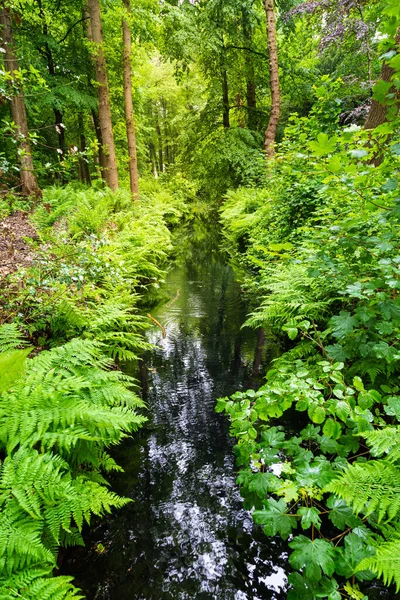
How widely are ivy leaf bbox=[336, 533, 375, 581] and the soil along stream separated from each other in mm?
619

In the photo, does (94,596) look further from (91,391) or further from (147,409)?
(147,409)

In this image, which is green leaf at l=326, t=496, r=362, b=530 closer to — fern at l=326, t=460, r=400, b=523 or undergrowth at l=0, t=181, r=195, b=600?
fern at l=326, t=460, r=400, b=523

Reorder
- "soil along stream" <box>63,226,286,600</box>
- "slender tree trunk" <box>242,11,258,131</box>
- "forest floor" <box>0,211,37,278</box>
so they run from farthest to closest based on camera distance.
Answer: "slender tree trunk" <box>242,11,258,131</box> → "forest floor" <box>0,211,37,278</box> → "soil along stream" <box>63,226,286,600</box>

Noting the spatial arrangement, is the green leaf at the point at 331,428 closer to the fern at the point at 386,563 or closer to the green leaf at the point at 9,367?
the fern at the point at 386,563

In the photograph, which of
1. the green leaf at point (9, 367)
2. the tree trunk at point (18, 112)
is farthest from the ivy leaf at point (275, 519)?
the tree trunk at point (18, 112)

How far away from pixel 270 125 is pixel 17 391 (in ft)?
33.2

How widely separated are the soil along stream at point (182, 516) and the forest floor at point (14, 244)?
7.35 feet

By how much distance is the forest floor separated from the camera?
4.27 m

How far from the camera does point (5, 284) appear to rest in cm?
362

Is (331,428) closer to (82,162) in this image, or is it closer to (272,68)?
(272,68)

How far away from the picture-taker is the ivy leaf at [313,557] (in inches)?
55.6

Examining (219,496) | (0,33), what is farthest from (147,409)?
(0,33)

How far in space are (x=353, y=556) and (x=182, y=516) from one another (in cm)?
126

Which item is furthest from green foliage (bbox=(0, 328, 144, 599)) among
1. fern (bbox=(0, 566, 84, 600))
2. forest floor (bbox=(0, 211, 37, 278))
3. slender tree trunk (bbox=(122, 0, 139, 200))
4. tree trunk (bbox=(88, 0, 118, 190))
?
slender tree trunk (bbox=(122, 0, 139, 200))
